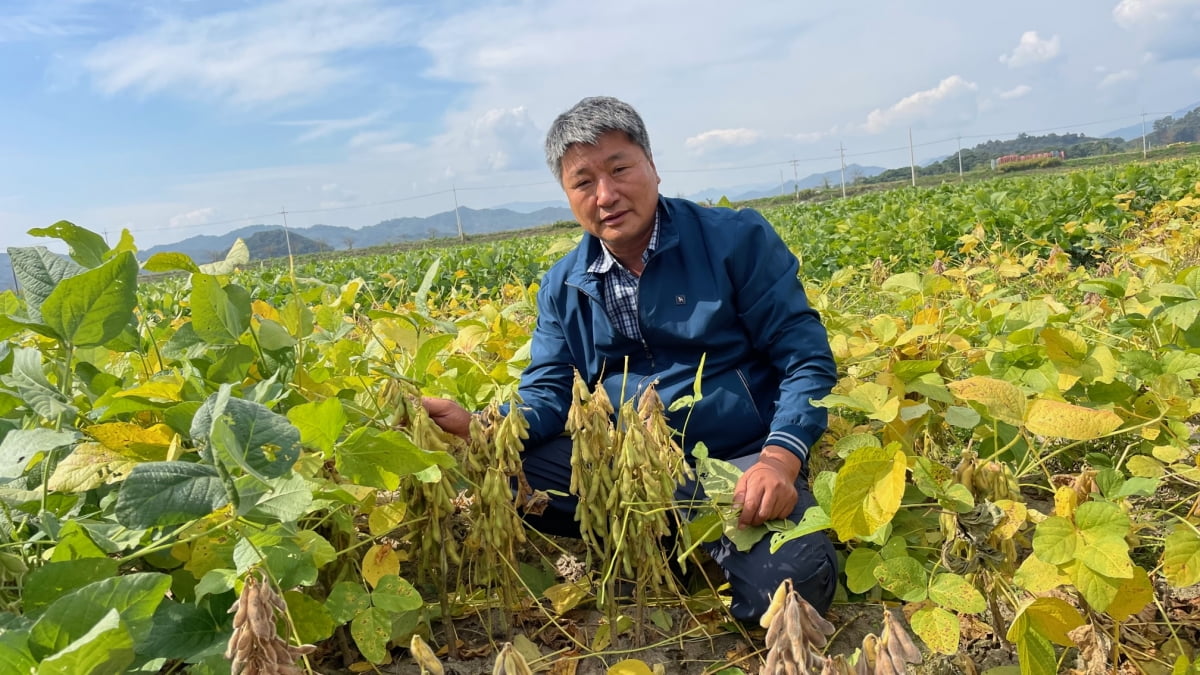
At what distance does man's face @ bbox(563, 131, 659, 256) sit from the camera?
7.06 feet

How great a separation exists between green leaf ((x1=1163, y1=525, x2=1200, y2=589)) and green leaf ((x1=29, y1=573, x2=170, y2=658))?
1429 mm

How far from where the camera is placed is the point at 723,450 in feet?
6.86

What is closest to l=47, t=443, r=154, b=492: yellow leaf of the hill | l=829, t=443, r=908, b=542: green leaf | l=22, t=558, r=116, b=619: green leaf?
l=22, t=558, r=116, b=619: green leaf

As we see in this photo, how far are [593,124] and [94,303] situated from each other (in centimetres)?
130

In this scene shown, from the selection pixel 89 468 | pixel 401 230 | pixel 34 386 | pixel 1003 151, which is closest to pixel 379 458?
pixel 89 468

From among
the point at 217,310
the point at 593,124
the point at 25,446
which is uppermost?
the point at 593,124

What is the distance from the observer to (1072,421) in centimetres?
129

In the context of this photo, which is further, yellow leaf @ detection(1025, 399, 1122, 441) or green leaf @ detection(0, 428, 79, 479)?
yellow leaf @ detection(1025, 399, 1122, 441)

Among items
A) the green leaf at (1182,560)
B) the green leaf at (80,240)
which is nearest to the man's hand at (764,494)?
the green leaf at (1182,560)

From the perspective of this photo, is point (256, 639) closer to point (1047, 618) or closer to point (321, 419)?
point (321, 419)

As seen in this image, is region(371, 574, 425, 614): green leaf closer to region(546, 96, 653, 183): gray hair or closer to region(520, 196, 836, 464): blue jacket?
region(520, 196, 836, 464): blue jacket

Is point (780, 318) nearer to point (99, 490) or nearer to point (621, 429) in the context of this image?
point (621, 429)

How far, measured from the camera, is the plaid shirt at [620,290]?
225cm

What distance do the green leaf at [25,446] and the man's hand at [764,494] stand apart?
114 cm
